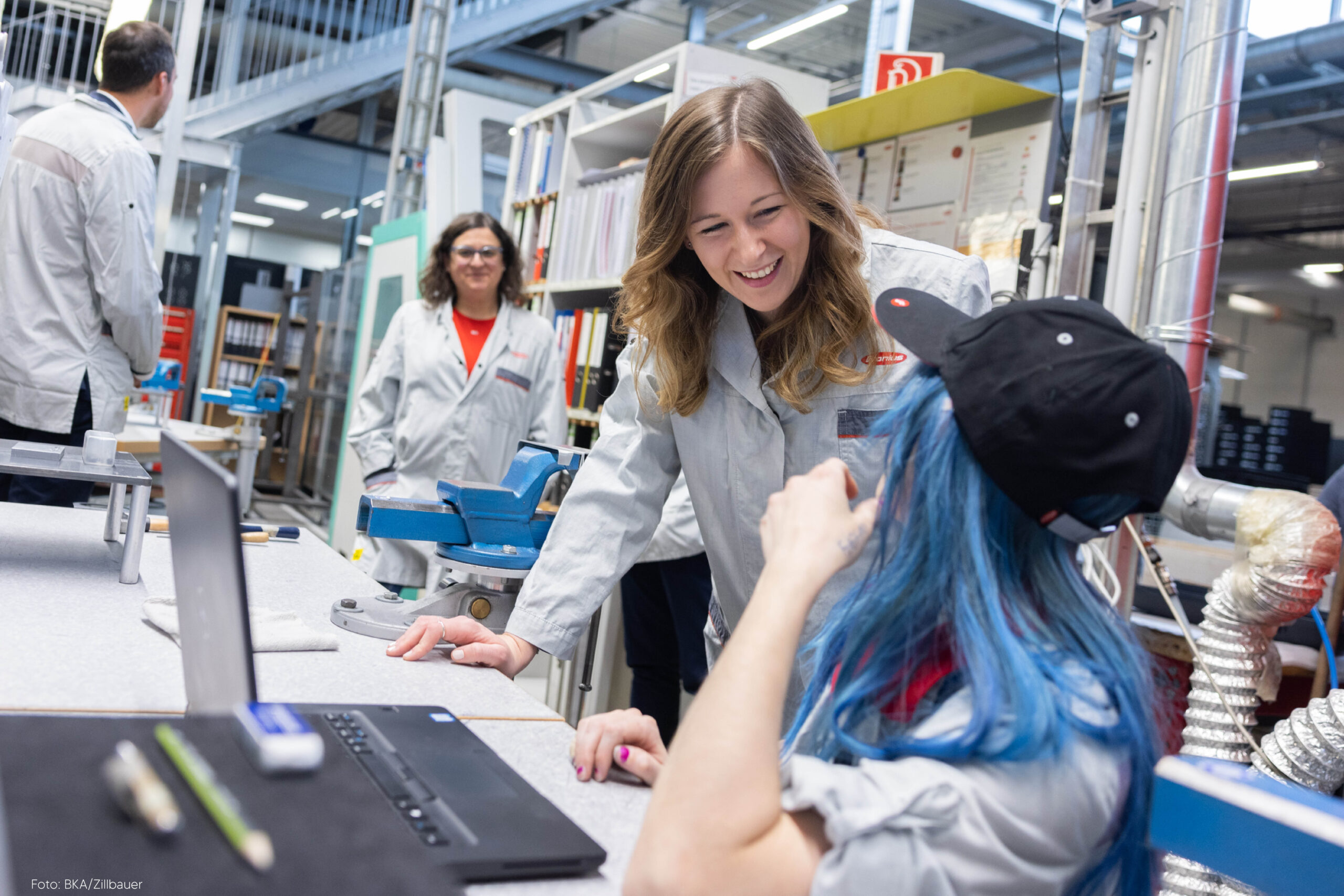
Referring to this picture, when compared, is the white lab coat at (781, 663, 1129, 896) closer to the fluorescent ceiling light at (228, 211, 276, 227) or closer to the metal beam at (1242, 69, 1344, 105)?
the metal beam at (1242, 69, 1344, 105)

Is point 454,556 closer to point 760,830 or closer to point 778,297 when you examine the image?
point 778,297

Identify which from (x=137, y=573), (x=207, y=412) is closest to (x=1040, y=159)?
(x=137, y=573)

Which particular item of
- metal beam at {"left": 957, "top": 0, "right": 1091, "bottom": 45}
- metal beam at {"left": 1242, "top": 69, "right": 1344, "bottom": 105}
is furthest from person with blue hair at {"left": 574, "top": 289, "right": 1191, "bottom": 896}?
metal beam at {"left": 1242, "top": 69, "right": 1344, "bottom": 105}

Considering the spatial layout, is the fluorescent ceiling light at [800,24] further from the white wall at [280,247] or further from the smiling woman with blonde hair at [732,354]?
the white wall at [280,247]

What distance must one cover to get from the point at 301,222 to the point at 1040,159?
Answer: 12.8m

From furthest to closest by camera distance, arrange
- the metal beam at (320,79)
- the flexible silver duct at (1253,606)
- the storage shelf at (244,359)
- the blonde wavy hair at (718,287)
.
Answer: the storage shelf at (244,359) < the metal beam at (320,79) < the flexible silver duct at (1253,606) < the blonde wavy hair at (718,287)

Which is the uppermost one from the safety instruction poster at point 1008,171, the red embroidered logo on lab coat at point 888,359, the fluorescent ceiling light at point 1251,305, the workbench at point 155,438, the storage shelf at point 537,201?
the fluorescent ceiling light at point 1251,305

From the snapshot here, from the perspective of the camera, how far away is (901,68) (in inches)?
107

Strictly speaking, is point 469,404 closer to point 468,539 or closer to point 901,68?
point 901,68

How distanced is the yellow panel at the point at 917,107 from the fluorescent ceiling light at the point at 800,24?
166 inches

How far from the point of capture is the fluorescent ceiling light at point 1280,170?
7621 millimetres

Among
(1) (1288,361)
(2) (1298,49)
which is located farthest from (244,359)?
(1) (1288,361)

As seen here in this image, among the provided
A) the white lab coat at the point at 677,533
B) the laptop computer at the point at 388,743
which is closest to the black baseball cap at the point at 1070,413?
the laptop computer at the point at 388,743

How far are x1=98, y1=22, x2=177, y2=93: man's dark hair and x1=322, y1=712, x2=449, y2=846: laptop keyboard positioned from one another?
216cm
